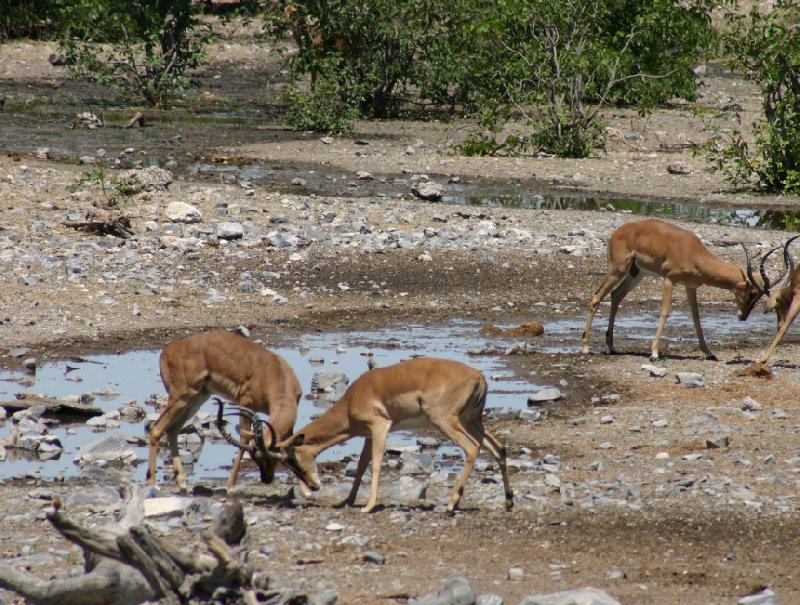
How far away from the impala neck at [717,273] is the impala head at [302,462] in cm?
623

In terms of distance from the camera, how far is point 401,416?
8.08m

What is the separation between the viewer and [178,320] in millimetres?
13344

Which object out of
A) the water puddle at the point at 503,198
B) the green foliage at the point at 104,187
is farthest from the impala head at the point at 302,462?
the water puddle at the point at 503,198

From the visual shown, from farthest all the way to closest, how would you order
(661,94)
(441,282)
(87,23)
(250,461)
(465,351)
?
(87,23) < (661,94) < (441,282) < (465,351) < (250,461)

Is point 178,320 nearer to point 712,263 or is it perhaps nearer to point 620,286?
point 620,286

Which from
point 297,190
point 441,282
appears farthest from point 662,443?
point 297,190

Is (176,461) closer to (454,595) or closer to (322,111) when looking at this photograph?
(454,595)

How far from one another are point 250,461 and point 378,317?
5.01m

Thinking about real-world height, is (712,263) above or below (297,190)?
above

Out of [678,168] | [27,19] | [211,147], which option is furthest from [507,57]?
[27,19]

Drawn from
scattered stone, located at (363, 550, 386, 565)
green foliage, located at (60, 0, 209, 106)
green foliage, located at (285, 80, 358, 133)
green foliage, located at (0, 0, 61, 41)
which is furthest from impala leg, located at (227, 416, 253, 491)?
green foliage, located at (0, 0, 61, 41)

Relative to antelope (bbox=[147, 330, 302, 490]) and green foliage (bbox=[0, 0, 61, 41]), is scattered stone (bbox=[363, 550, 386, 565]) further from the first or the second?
green foliage (bbox=[0, 0, 61, 41])

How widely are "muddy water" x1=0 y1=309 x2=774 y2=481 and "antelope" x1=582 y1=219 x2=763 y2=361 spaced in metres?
0.59

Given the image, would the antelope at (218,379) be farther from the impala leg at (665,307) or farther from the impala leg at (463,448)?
the impala leg at (665,307)
